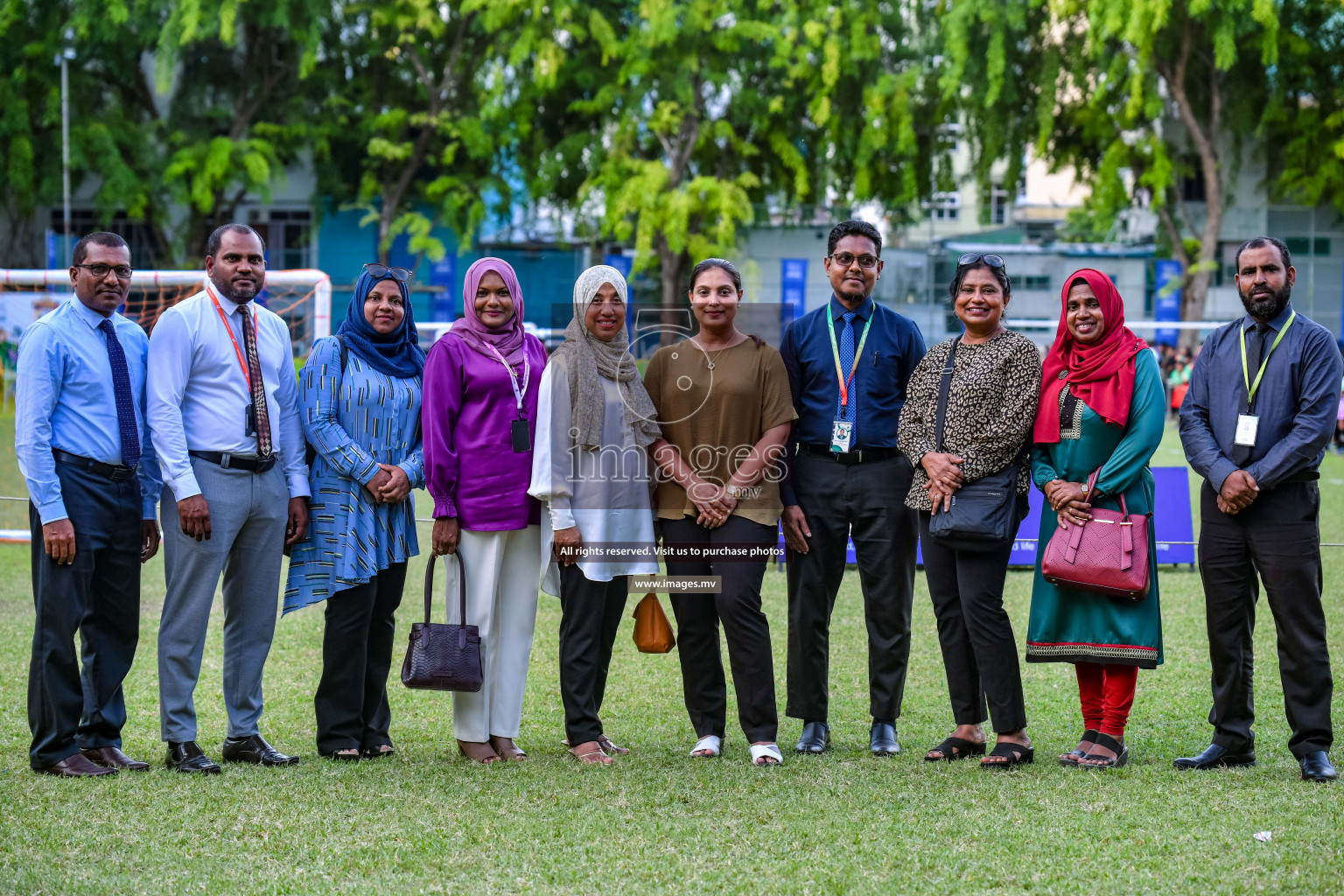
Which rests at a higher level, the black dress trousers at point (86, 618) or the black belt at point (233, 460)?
the black belt at point (233, 460)

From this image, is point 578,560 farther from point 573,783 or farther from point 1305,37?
point 1305,37

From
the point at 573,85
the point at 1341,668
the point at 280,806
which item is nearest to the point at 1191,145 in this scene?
the point at 573,85

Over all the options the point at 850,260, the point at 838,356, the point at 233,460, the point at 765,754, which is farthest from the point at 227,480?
the point at 850,260

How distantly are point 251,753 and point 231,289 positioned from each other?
1688mm

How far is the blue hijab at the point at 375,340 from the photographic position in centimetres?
493

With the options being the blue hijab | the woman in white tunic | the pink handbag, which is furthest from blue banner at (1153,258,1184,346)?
the blue hijab

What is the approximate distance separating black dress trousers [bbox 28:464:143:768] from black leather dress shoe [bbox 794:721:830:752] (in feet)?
8.22

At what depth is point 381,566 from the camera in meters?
4.95

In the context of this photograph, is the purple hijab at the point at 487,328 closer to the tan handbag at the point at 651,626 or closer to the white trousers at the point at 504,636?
the white trousers at the point at 504,636

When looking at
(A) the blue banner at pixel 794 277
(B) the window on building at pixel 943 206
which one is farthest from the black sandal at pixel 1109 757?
(B) the window on building at pixel 943 206

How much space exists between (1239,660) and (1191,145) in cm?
2576

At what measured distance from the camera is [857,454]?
5051 millimetres

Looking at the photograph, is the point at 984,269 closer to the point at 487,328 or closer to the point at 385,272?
the point at 487,328

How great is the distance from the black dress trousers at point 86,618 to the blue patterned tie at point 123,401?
0.10m
